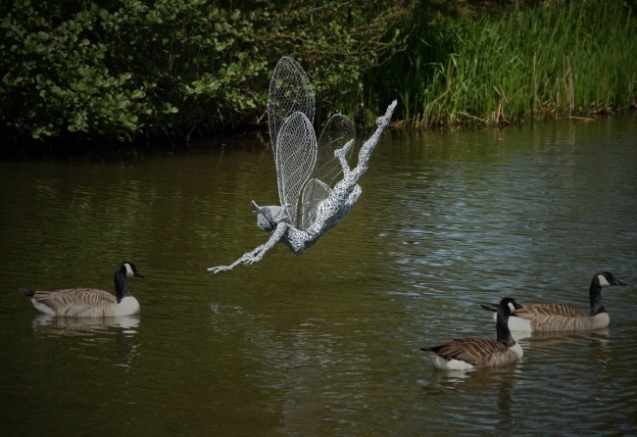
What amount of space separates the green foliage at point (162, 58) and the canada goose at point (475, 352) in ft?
30.7

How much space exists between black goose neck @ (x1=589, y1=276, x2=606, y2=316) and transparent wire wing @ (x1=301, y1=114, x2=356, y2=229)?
8.37 feet

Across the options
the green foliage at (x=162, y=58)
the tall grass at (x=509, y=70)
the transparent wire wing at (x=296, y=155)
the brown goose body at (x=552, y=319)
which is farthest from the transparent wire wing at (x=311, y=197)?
the tall grass at (x=509, y=70)

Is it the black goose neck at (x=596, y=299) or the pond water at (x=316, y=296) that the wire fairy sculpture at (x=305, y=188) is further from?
the black goose neck at (x=596, y=299)

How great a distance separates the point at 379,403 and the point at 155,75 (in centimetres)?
1099

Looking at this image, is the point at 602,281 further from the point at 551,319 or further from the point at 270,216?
the point at 270,216

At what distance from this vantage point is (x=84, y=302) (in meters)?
10.4

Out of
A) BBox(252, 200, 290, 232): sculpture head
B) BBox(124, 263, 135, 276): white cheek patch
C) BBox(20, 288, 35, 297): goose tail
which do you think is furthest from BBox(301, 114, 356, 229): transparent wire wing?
BBox(20, 288, 35, 297): goose tail

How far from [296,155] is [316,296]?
1.30 metres

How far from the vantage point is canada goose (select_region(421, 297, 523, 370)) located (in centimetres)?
892

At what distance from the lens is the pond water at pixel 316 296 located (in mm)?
8258

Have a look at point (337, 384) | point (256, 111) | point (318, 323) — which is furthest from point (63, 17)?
point (337, 384)

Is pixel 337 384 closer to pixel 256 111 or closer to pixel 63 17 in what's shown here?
pixel 63 17

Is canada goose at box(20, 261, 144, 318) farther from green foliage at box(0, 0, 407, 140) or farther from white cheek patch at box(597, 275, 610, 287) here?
green foliage at box(0, 0, 407, 140)

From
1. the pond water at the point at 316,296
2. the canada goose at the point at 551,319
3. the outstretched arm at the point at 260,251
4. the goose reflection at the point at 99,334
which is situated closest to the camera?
the pond water at the point at 316,296
